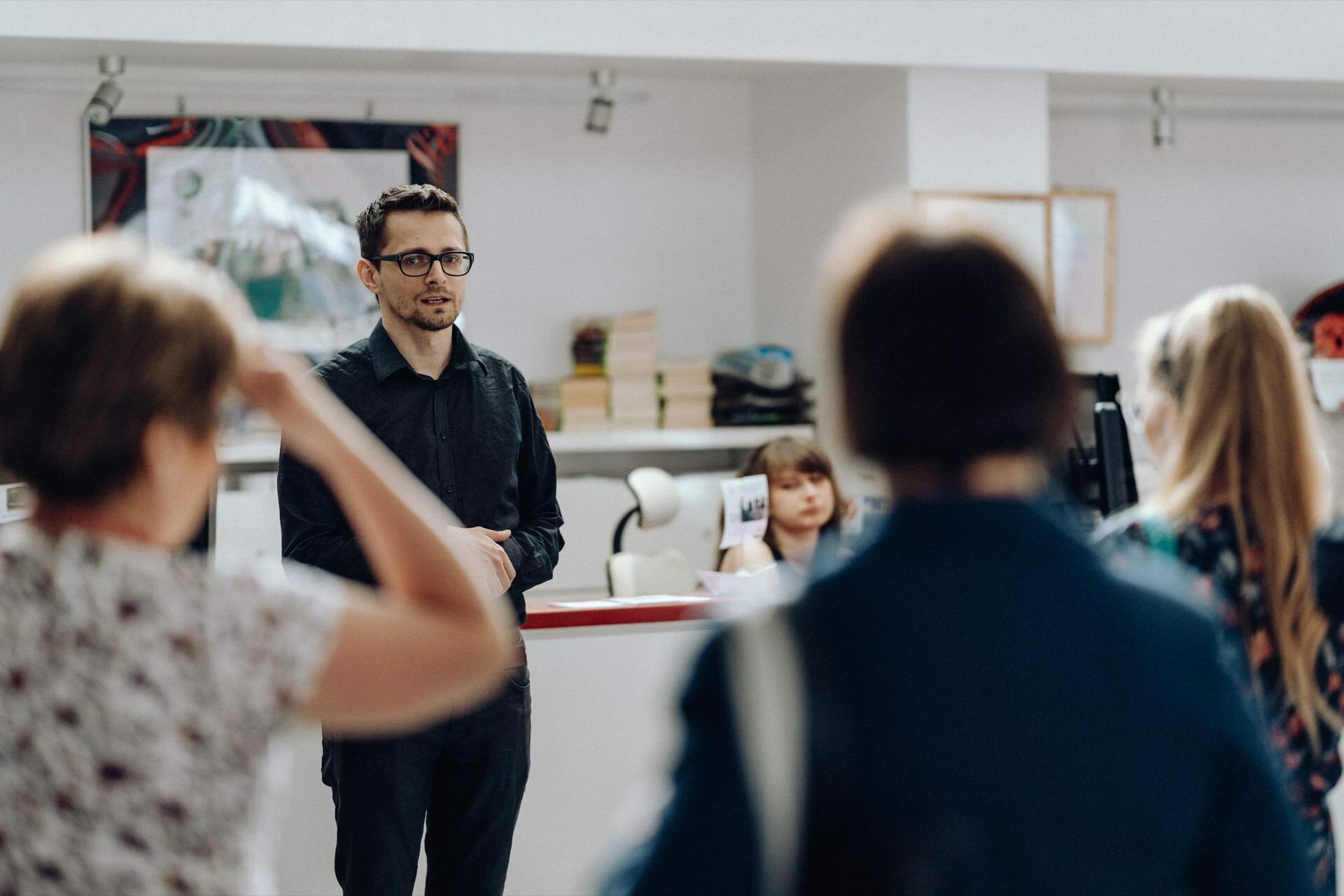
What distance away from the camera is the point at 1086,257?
18.2 ft

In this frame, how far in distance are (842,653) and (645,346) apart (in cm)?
440

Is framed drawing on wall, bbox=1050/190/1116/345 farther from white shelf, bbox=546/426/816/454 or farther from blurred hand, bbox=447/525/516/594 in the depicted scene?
blurred hand, bbox=447/525/516/594

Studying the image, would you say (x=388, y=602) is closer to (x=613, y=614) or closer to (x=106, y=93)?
(x=613, y=614)

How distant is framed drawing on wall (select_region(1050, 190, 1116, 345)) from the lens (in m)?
5.49

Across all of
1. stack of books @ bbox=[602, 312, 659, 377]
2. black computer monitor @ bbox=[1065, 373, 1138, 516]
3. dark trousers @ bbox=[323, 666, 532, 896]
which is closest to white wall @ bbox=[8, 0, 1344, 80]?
stack of books @ bbox=[602, 312, 659, 377]

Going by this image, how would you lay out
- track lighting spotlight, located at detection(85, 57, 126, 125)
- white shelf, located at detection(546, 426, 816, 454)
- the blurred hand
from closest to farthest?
the blurred hand
track lighting spotlight, located at detection(85, 57, 126, 125)
white shelf, located at detection(546, 426, 816, 454)

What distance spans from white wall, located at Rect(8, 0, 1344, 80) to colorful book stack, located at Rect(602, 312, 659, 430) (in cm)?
98

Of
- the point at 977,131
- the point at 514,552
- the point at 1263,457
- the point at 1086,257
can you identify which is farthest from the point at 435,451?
the point at 1086,257

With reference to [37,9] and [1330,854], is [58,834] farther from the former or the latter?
[37,9]

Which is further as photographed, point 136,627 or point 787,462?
point 787,462

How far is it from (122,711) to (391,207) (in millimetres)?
1733

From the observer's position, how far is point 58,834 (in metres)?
1.00

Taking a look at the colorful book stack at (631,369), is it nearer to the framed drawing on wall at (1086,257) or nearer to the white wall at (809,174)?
the white wall at (809,174)

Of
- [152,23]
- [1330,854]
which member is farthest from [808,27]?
[1330,854]
